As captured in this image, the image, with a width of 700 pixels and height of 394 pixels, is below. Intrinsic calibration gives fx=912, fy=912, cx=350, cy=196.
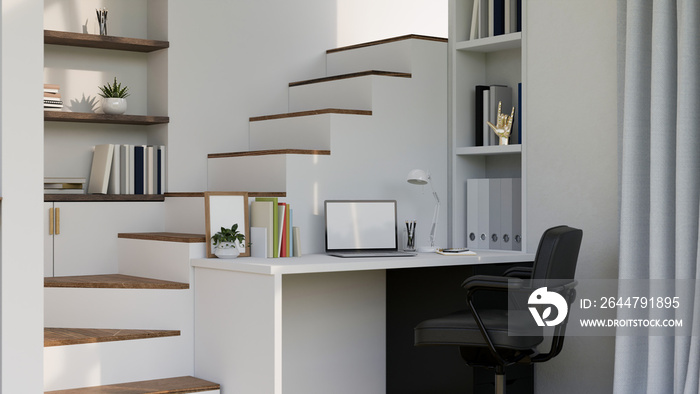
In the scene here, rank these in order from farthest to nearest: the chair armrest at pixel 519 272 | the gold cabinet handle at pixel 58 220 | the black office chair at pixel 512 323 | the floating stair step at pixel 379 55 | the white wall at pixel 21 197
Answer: the floating stair step at pixel 379 55
the gold cabinet handle at pixel 58 220
the chair armrest at pixel 519 272
the black office chair at pixel 512 323
the white wall at pixel 21 197

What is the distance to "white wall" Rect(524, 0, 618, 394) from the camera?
4.25 metres

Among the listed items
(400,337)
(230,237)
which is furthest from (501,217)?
(230,237)

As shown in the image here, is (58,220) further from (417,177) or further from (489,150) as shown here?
(489,150)

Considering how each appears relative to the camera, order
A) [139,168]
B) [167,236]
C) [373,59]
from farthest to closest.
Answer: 1. [373,59]
2. [139,168]
3. [167,236]

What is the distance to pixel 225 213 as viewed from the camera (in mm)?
4078

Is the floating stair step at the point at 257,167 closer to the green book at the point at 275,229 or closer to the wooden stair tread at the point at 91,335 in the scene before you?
the green book at the point at 275,229

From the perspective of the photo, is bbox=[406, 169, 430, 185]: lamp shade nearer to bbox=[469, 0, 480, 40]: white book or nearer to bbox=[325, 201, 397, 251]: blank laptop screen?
bbox=[325, 201, 397, 251]: blank laptop screen

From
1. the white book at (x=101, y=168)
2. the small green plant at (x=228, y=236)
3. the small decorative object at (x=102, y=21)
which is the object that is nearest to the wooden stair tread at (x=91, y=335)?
the small green plant at (x=228, y=236)

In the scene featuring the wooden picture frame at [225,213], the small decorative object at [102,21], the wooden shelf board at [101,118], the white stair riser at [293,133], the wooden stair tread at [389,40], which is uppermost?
the small decorative object at [102,21]

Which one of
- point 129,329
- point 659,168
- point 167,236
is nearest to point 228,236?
point 167,236

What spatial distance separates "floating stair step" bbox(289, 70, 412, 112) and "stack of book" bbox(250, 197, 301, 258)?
2.87 ft

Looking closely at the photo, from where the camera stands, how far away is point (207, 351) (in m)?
4.02

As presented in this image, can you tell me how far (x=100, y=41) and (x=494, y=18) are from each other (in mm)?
2038

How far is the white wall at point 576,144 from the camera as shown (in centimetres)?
425
